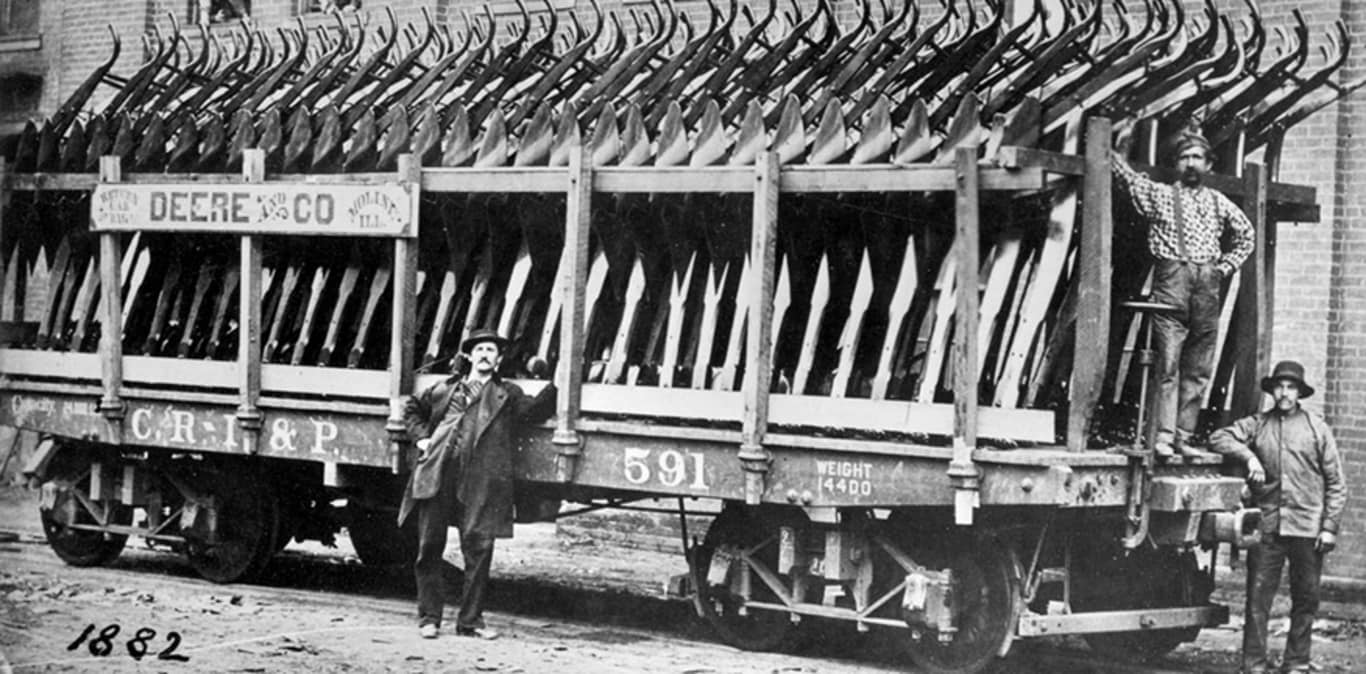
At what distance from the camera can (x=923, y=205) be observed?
31.6 feet

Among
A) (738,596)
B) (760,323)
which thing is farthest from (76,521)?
(760,323)

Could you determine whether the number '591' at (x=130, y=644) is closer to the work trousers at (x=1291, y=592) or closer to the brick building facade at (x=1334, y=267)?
the work trousers at (x=1291, y=592)

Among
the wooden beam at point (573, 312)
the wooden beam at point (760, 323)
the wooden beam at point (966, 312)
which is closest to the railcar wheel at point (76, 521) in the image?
the wooden beam at point (573, 312)

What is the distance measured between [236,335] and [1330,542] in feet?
22.6

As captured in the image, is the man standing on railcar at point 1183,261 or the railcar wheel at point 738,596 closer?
the man standing on railcar at point 1183,261

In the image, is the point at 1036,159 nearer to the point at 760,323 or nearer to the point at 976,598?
the point at 760,323

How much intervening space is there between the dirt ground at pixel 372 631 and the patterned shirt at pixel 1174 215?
2.26 metres

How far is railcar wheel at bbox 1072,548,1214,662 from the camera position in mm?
9852

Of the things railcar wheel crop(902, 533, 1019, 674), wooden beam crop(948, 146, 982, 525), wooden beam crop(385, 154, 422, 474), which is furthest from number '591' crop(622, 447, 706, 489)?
wooden beam crop(385, 154, 422, 474)

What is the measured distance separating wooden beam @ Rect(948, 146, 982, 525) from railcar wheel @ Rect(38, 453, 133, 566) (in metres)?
6.47

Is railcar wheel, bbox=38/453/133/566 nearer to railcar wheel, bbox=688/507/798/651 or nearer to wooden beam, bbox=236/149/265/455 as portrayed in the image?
wooden beam, bbox=236/149/265/455

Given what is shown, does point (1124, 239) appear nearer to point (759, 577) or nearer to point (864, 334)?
point (864, 334)

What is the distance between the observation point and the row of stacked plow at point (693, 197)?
31.4 ft

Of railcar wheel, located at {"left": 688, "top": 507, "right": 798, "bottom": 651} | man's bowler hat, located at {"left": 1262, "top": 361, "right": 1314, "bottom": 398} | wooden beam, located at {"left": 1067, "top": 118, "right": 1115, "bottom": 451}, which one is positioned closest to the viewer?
wooden beam, located at {"left": 1067, "top": 118, "right": 1115, "bottom": 451}
